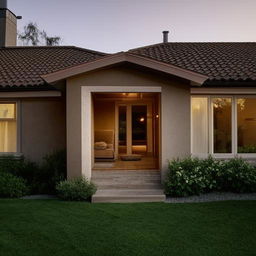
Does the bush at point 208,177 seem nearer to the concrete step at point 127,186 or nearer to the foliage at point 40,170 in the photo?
the concrete step at point 127,186

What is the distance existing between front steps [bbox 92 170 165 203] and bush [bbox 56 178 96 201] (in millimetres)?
Answer: 269

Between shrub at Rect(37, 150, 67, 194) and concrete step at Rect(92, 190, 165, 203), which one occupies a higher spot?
shrub at Rect(37, 150, 67, 194)

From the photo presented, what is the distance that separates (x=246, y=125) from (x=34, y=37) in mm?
29421

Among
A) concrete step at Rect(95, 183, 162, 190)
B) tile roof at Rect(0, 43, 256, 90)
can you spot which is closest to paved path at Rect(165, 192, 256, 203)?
concrete step at Rect(95, 183, 162, 190)

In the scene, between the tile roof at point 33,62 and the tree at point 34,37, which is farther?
the tree at point 34,37

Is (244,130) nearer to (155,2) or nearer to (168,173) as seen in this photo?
Result: (168,173)

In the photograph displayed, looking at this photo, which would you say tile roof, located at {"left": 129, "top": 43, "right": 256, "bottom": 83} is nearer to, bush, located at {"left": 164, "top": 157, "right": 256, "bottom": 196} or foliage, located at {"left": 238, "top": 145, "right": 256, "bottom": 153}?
foliage, located at {"left": 238, "top": 145, "right": 256, "bottom": 153}

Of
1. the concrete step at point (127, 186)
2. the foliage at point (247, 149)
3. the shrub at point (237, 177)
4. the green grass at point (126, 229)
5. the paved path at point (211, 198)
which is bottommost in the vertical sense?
the green grass at point (126, 229)

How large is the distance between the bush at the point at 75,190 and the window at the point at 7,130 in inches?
144

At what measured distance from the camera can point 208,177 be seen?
927 cm

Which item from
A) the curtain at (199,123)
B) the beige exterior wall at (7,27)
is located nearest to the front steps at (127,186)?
the curtain at (199,123)

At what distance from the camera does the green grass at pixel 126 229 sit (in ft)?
17.4

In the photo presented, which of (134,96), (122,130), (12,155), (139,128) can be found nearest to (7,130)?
(12,155)

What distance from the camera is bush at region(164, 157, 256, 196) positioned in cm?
895
